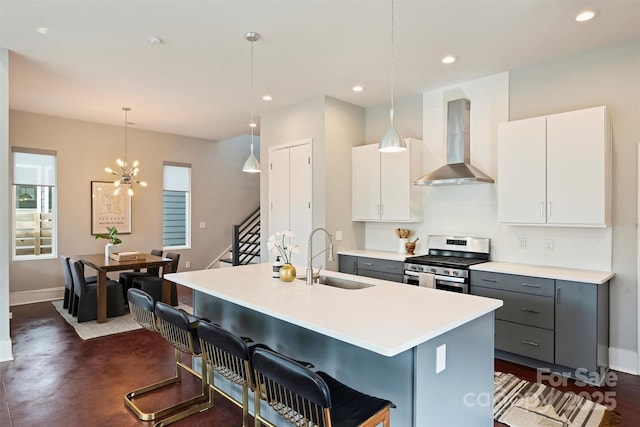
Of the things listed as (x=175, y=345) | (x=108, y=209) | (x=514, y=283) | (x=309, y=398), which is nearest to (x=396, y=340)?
(x=309, y=398)

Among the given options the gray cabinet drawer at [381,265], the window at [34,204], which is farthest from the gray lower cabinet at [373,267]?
the window at [34,204]

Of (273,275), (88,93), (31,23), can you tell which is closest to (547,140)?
(273,275)

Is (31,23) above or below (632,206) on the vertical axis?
above

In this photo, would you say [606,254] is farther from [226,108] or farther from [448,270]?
[226,108]

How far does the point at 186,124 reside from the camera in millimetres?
6770

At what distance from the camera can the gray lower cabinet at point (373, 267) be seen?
4.48 meters

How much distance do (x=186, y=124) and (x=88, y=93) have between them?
191 centimetres

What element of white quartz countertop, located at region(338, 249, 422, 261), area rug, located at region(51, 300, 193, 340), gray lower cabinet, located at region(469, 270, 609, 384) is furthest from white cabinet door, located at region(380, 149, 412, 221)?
area rug, located at region(51, 300, 193, 340)

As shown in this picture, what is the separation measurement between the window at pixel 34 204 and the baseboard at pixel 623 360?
Answer: 7798 millimetres

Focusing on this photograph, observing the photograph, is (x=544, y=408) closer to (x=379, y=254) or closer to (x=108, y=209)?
(x=379, y=254)

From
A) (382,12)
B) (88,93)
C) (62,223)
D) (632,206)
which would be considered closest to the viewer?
(382,12)

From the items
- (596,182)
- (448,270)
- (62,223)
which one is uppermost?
(596,182)

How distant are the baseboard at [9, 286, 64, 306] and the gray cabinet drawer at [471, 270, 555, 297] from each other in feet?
21.4

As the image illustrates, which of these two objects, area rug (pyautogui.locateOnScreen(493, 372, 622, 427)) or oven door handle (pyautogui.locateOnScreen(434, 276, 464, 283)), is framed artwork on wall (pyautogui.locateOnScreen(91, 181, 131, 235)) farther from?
area rug (pyautogui.locateOnScreen(493, 372, 622, 427))
